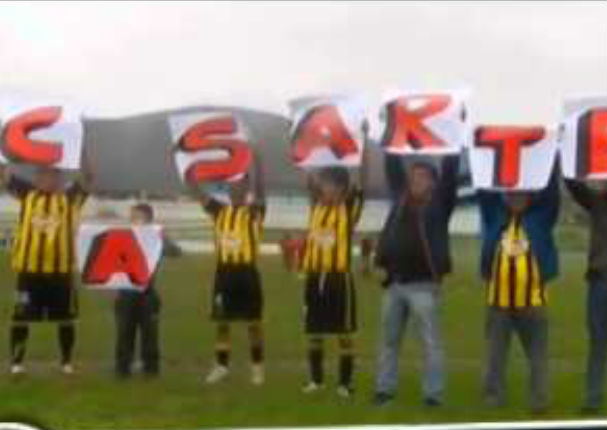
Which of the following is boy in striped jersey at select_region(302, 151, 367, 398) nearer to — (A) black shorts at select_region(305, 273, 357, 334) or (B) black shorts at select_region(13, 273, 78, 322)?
(A) black shorts at select_region(305, 273, 357, 334)

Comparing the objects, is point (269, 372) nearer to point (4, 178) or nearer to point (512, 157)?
point (4, 178)

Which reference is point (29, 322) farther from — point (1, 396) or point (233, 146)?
point (233, 146)

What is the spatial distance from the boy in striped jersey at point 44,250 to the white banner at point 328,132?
3.29ft

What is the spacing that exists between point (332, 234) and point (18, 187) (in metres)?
1.33

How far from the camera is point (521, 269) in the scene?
587 centimetres

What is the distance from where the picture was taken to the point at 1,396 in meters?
5.73

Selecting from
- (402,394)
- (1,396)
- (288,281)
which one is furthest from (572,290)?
(1,396)

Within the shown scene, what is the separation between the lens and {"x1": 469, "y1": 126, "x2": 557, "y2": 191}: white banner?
5438 mm

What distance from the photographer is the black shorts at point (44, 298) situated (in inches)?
250

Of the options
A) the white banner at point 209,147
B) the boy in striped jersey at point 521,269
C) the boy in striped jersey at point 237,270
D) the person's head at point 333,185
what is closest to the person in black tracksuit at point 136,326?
the boy in striped jersey at point 237,270

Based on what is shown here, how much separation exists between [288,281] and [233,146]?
2.49 m

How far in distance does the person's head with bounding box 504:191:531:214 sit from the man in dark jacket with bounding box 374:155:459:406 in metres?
0.24

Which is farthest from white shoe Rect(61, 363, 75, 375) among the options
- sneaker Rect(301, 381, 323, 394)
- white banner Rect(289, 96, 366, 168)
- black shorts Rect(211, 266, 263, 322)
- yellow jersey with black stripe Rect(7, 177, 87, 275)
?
white banner Rect(289, 96, 366, 168)

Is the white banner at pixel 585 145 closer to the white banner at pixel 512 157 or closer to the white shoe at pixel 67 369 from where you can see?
the white banner at pixel 512 157
